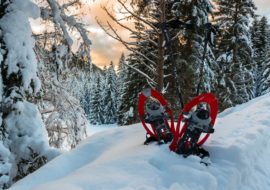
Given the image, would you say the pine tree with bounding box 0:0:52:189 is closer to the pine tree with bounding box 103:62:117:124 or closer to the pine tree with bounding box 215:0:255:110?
the pine tree with bounding box 215:0:255:110

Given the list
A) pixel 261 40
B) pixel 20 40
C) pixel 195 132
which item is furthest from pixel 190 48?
pixel 261 40

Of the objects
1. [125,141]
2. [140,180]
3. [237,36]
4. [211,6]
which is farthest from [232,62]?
[140,180]

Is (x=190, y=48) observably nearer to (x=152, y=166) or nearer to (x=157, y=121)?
(x=157, y=121)

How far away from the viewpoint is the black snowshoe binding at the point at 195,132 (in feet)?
17.8

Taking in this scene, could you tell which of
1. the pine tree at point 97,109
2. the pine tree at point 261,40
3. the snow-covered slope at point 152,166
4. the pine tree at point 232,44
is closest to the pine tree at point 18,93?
the snow-covered slope at point 152,166

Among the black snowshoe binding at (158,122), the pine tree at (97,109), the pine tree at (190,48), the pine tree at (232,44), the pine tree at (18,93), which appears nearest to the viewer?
the black snowshoe binding at (158,122)

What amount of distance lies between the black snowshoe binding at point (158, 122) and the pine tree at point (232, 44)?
21.9m

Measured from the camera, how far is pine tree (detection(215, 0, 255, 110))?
2791cm

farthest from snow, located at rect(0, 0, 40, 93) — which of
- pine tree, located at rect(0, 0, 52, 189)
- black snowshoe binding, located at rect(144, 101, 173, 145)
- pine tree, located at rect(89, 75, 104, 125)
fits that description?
pine tree, located at rect(89, 75, 104, 125)

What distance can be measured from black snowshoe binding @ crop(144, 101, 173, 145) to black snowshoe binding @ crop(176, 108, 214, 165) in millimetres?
429

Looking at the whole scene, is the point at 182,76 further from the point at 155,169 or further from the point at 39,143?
the point at 155,169

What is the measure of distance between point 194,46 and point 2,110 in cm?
1511

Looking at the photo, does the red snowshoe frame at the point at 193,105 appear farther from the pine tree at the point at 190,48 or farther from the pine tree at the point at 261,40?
the pine tree at the point at 261,40

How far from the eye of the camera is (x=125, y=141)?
667 cm
